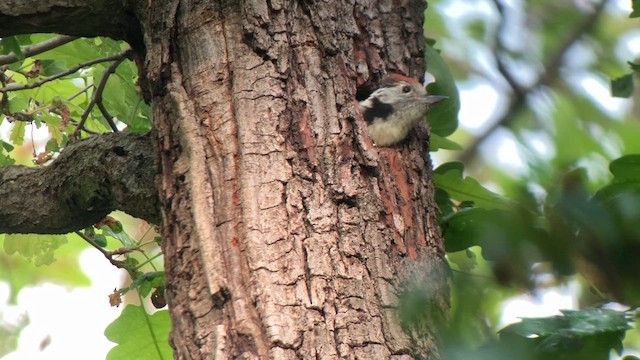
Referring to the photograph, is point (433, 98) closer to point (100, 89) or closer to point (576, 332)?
point (100, 89)

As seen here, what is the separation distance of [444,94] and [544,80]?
2.40 metres

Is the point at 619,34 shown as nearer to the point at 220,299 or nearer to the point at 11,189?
the point at 220,299

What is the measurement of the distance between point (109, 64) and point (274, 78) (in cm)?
134

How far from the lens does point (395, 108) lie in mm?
2986

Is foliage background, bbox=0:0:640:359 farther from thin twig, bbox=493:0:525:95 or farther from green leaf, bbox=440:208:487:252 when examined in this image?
green leaf, bbox=440:208:487:252

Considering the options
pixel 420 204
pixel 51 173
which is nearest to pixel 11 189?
pixel 51 173

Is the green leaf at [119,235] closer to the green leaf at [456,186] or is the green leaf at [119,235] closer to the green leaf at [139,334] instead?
the green leaf at [139,334]

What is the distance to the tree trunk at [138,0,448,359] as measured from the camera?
7.30 ft

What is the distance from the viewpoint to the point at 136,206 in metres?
2.81

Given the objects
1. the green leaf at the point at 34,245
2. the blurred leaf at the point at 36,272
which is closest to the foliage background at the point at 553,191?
the green leaf at the point at 34,245

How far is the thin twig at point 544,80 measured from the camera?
841 millimetres

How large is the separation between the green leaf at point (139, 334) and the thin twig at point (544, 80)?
2.64 m

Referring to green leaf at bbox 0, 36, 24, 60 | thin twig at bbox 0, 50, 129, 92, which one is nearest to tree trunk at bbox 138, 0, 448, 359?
green leaf at bbox 0, 36, 24, 60

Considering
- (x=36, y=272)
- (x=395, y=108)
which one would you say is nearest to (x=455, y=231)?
(x=395, y=108)
